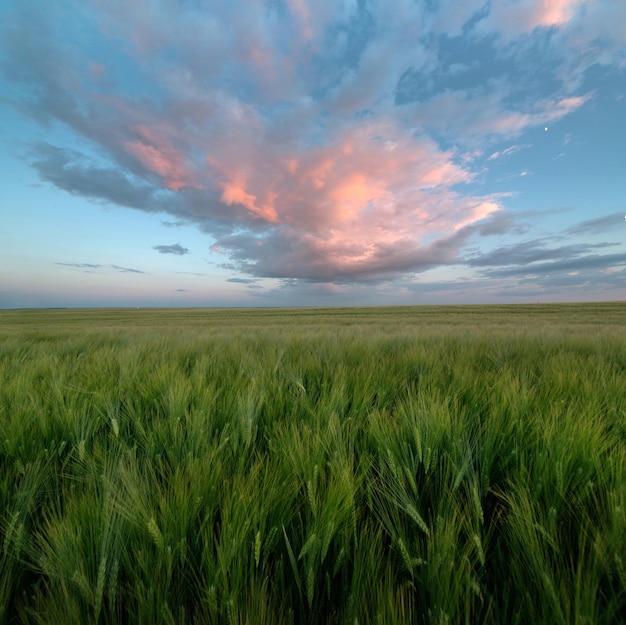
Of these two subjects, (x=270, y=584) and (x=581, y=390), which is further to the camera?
(x=581, y=390)

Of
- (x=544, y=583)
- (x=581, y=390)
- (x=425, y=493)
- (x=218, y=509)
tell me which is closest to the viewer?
(x=544, y=583)

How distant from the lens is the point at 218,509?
770 millimetres

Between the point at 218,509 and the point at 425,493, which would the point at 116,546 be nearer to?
the point at 218,509

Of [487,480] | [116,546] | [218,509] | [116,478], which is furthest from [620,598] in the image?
[116,478]

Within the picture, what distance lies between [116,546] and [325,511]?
0.46 m

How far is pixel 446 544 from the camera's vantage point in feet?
1.97

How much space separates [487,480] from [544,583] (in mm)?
352

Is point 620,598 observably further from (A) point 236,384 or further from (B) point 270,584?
(A) point 236,384

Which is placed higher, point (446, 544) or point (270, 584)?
point (446, 544)

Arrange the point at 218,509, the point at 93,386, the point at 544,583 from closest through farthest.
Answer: the point at 544,583, the point at 218,509, the point at 93,386

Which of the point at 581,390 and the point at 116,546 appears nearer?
the point at 116,546

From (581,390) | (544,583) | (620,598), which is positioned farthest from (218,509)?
(581,390)

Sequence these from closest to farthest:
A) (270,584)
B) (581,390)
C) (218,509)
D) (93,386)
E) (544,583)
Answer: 1. (544,583)
2. (270,584)
3. (218,509)
4. (581,390)
5. (93,386)

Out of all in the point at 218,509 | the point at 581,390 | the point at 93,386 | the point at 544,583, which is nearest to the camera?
the point at 544,583
